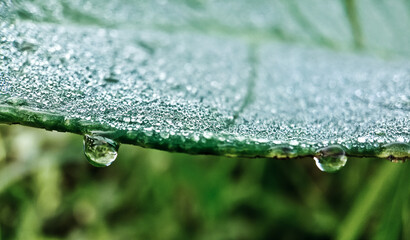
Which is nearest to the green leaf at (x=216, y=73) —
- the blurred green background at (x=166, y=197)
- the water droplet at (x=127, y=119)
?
the water droplet at (x=127, y=119)

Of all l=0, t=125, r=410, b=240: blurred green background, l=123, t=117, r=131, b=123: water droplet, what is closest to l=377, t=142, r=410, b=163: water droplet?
l=123, t=117, r=131, b=123: water droplet

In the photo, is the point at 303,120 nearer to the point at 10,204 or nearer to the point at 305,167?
the point at 10,204

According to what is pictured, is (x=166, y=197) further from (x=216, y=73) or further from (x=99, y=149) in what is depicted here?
(x=99, y=149)

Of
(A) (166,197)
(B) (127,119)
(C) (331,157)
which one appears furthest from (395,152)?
(A) (166,197)

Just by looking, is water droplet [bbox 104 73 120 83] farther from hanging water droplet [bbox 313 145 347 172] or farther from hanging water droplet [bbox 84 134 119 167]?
hanging water droplet [bbox 313 145 347 172]

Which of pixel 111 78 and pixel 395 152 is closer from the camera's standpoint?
pixel 395 152

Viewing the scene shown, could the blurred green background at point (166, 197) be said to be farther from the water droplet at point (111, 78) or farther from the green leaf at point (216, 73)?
Result: the water droplet at point (111, 78)

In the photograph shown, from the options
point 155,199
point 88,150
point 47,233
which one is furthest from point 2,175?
point 88,150
